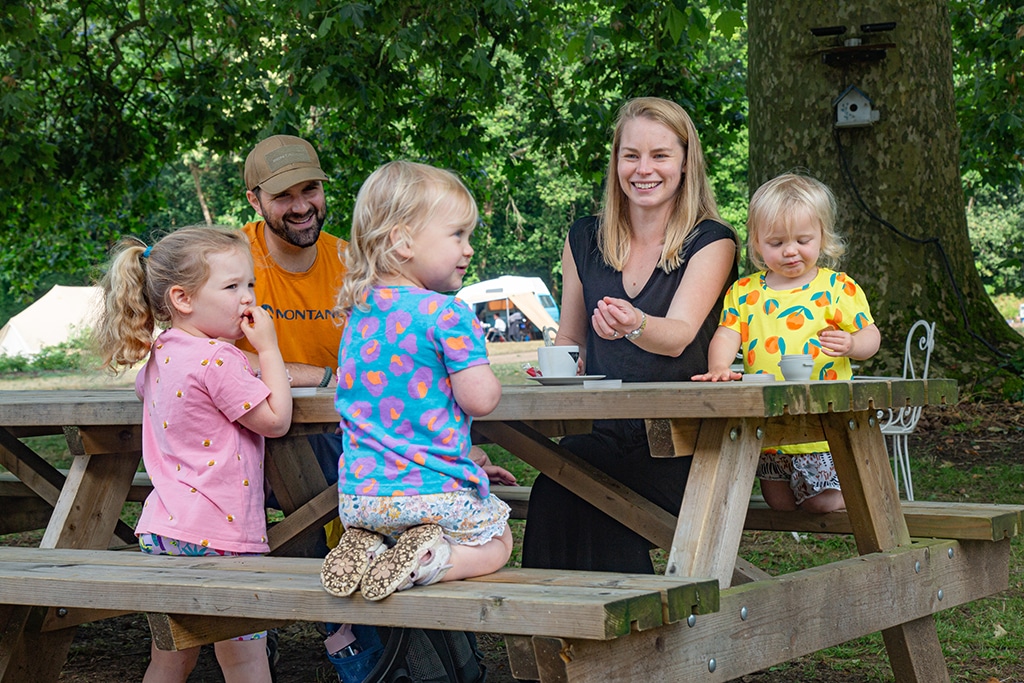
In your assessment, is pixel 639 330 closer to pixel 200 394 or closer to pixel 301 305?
pixel 200 394

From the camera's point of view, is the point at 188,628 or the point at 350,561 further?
the point at 188,628

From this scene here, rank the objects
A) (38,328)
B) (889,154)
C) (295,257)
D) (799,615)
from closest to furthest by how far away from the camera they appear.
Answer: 1. (799,615)
2. (295,257)
3. (889,154)
4. (38,328)

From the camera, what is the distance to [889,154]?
732 cm

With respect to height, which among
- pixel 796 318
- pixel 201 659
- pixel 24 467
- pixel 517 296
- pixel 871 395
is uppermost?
pixel 796 318

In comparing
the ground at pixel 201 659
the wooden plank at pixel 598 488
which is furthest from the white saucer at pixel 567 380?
the ground at pixel 201 659

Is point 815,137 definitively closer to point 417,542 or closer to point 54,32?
point 417,542

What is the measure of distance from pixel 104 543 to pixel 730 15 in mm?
3899

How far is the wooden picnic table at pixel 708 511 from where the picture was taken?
242 cm

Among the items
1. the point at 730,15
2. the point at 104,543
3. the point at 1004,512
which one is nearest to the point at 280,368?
the point at 104,543

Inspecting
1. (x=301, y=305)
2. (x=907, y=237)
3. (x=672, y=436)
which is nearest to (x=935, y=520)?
(x=672, y=436)

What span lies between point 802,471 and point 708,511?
94 centimetres

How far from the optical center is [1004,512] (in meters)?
3.21

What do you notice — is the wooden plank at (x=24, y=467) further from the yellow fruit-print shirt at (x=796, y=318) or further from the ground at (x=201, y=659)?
the yellow fruit-print shirt at (x=796, y=318)

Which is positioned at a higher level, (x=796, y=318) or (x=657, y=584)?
(x=796, y=318)
